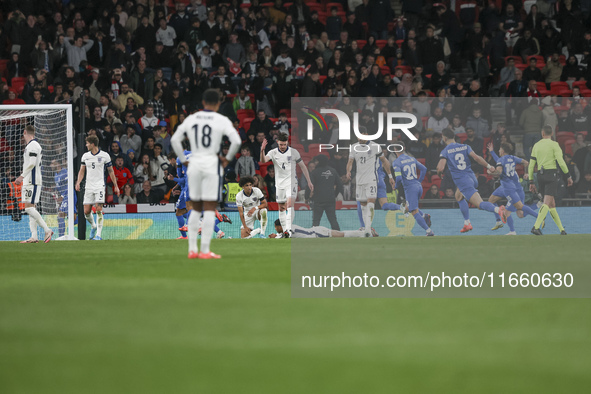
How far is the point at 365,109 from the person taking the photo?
19.3m

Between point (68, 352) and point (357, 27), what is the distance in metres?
21.0

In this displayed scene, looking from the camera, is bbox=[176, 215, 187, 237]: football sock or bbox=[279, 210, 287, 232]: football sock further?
bbox=[279, 210, 287, 232]: football sock

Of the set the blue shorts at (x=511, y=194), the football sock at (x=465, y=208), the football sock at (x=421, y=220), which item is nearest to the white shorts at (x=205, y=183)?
the football sock at (x=421, y=220)

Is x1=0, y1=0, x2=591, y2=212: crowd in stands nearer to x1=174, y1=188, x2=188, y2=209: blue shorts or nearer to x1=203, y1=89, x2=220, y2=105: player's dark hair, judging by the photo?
x1=174, y1=188, x2=188, y2=209: blue shorts

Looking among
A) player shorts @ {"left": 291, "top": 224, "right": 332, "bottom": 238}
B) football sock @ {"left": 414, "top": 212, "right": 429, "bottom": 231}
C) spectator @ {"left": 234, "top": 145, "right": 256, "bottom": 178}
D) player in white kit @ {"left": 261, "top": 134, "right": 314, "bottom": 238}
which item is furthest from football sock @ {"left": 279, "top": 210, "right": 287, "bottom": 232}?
football sock @ {"left": 414, "top": 212, "right": 429, "bottom": 231}

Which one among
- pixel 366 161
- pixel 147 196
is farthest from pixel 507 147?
pixel 147 196

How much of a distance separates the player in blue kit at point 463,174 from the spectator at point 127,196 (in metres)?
7.02

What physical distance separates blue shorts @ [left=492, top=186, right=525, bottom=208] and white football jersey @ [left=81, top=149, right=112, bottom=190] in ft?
28.2

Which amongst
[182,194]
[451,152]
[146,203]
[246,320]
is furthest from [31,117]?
[246,320]

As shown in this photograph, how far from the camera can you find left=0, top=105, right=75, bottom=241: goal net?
59.3 ft

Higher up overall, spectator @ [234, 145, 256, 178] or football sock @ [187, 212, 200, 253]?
spectator @ [234, 145, 256, 178]

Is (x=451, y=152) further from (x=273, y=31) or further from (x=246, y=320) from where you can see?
(x=246, y=320)

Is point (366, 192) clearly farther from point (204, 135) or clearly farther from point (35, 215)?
point (204, 135)

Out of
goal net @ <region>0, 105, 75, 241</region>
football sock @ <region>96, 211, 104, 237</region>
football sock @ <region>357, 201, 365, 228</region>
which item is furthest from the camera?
football sock @ <region>357, 201, 365, 228</region>
